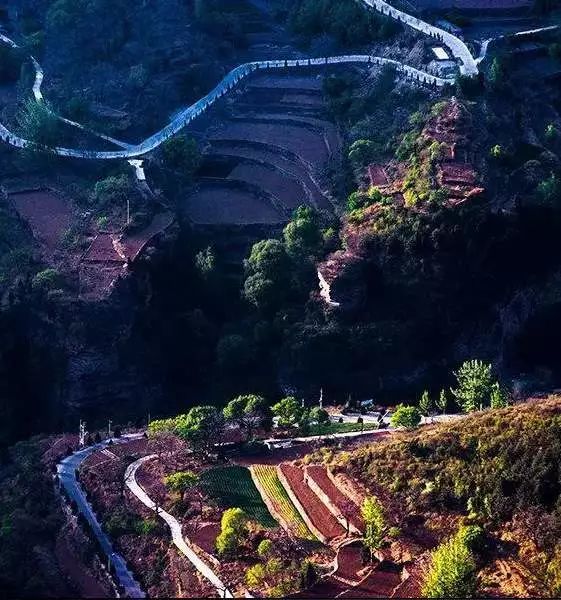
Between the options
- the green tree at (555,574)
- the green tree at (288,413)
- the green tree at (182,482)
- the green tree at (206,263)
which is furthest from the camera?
the green tree at (206,263)

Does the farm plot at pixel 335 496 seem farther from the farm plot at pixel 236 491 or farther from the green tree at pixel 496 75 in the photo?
the green tree at pixel 496 75

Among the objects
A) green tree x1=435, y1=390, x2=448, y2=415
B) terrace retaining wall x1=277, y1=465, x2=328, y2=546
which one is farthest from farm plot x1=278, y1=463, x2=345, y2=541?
green tree x1=435, y1=390, x2=448, y2=415

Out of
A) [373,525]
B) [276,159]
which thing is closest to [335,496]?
[373,525]

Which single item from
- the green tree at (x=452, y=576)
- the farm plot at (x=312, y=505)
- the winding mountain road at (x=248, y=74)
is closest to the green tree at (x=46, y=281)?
the winding mountain road at (x=248, y=74)

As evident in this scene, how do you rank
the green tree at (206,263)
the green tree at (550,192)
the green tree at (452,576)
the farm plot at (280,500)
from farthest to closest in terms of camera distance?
the green tree at (206,263)
the green tree at (550,192)
the farm plot at (280,500)
the green tree at (452,576)

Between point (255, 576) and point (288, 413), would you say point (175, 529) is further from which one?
point (288, 413)

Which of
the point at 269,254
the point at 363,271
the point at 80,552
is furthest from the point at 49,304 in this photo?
the point at 80,552

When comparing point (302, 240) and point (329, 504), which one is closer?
point (329, 504)
